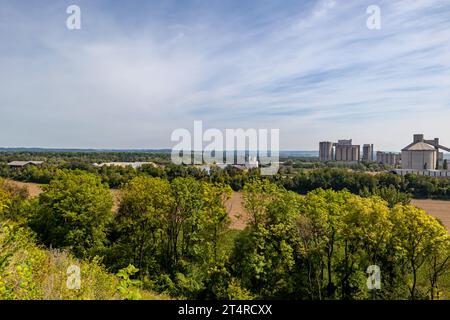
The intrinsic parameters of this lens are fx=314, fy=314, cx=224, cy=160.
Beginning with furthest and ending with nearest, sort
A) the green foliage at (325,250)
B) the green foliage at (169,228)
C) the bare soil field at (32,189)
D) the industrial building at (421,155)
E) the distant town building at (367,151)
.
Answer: the distant town building at (367,151)
the industrial building at (421,155)
the bare soil field at (32,189)
the green foliage at (169,228)
the green foliage at (325,250)

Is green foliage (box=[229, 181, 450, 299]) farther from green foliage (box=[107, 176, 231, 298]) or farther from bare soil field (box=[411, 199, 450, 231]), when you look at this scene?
bare soil field (box=[411, 199, 450, 231])

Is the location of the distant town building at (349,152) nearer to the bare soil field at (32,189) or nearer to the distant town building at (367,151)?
the distant town building at (367,151)

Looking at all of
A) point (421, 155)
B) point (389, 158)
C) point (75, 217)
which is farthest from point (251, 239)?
point (389, 158)

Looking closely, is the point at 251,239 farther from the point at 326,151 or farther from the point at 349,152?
the point at 326,151

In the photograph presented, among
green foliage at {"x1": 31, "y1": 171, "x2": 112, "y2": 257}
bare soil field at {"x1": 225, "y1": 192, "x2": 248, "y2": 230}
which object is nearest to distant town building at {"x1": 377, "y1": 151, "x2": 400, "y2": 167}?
bare soil field at {"x1": 225, "y1": 192, "x2": 248, "y2": 230}

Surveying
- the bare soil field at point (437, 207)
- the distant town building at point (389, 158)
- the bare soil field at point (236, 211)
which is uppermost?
the distant town building at point (389, 158)

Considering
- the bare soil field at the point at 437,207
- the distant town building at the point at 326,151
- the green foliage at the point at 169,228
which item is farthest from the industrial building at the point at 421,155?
the green foliage at the point at 169,228
